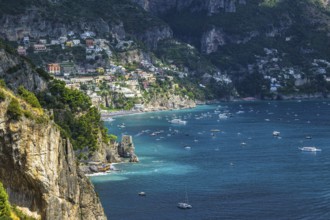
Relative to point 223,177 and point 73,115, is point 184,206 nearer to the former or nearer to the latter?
point 223,177

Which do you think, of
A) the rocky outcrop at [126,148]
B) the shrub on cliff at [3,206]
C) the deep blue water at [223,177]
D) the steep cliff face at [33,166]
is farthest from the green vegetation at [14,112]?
the rocky outcrop at [126,148]

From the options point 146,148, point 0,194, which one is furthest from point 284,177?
point 0,194

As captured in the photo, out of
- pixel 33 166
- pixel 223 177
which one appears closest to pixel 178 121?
pixel 223 177

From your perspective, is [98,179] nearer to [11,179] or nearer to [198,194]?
[198,194]

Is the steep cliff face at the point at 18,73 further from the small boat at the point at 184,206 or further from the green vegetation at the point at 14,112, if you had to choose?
the green vegetation at the point at 14,112

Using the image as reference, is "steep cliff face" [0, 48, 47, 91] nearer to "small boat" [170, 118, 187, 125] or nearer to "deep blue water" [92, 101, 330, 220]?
"deep blue water" [92, 101, 330, 220]
